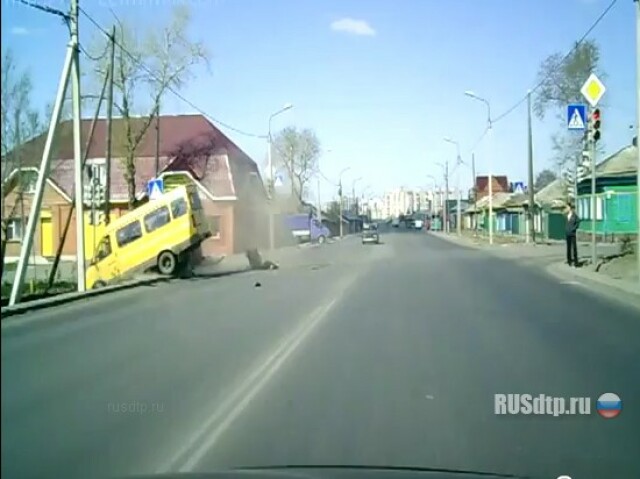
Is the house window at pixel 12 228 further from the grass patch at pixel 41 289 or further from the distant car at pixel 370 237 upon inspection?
the distant car at pixel 370 237

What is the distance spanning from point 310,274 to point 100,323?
1602 centimetres

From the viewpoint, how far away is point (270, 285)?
2342 centimetres

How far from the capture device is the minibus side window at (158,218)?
28.8 m

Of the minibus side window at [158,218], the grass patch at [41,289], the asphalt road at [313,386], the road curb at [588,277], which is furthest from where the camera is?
the minibus side window at [158,218]

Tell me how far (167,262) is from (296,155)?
28.5m

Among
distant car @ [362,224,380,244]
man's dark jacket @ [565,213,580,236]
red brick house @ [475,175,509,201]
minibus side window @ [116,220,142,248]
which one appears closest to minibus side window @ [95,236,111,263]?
minibus side window @ [116,220,142,248]

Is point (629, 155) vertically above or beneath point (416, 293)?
above

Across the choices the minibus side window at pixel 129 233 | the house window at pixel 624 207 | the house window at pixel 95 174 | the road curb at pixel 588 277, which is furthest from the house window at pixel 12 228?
the house window at pixel 624 207

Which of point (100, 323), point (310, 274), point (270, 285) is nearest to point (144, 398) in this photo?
point (100, 323)

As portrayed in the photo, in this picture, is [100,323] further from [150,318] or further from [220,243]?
[220,243]

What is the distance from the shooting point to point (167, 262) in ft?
92.8

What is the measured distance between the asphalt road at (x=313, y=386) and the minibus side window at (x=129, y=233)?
11960mm

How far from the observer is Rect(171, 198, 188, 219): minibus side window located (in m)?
28.9

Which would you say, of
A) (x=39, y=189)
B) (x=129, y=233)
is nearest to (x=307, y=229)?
(x=129, y=233)
